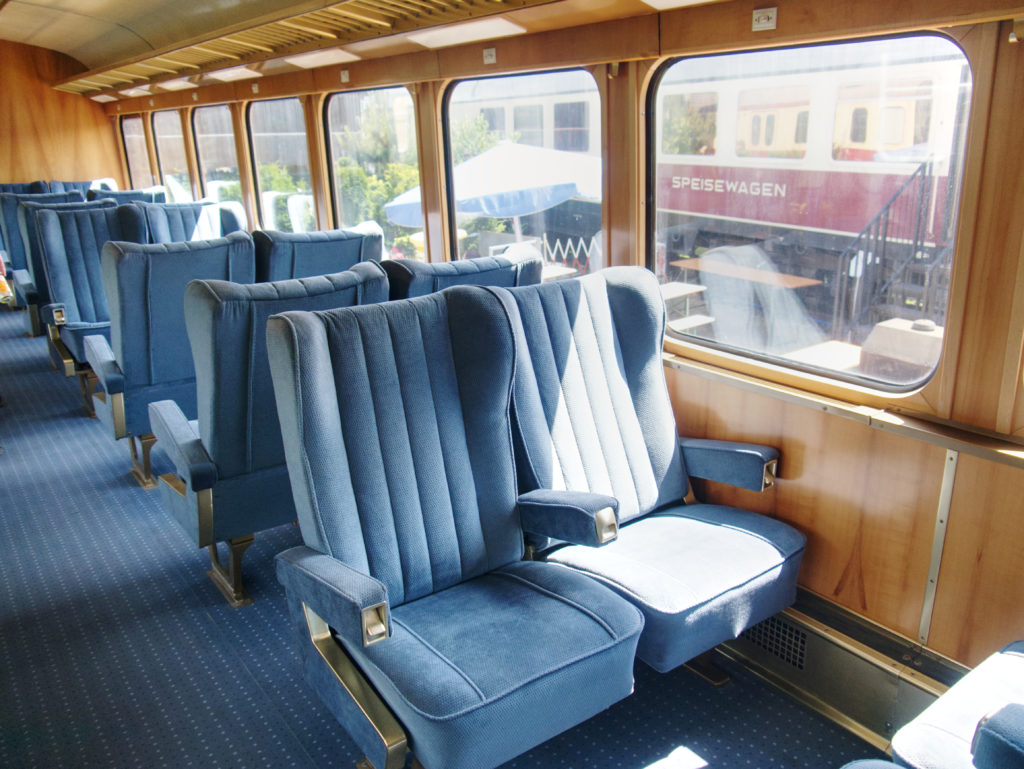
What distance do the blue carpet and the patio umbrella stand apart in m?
1.81

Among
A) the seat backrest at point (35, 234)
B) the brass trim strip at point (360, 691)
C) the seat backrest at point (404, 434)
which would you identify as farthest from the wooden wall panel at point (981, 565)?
the seat backrest at point (35, 234)

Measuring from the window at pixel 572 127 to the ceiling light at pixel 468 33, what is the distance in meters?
0.34

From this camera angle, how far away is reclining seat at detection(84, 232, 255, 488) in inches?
Answer: 125

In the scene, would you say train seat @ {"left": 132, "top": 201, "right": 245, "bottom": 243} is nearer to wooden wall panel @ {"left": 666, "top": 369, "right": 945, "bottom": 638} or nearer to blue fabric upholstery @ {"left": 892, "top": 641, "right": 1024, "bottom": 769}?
wooden wall panel @ {"left": 666, "top": 369, "right": 945, "bottom": 638}

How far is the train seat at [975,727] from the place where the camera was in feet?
4.19

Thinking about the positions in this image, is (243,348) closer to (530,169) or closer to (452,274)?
(452,274)

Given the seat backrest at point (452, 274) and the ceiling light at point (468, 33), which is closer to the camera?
the seat backrest at point (452, 274)

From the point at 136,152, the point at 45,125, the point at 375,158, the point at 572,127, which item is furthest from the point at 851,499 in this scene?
the point at 45,125

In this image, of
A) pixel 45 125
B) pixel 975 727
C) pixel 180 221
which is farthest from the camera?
pixel 45 125

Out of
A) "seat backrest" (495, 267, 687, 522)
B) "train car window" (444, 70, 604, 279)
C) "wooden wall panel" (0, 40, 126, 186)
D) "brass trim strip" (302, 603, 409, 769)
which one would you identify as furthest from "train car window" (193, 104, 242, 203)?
"brass trim strip" (302, 603, 409, 769)

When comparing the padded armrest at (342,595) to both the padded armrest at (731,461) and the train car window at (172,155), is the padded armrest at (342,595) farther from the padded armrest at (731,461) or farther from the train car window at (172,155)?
the train car window at (172,155)

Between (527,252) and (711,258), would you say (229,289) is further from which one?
A: (711,258)

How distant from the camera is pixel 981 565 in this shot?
6.70ft

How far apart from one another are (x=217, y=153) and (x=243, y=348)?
5425 mm
